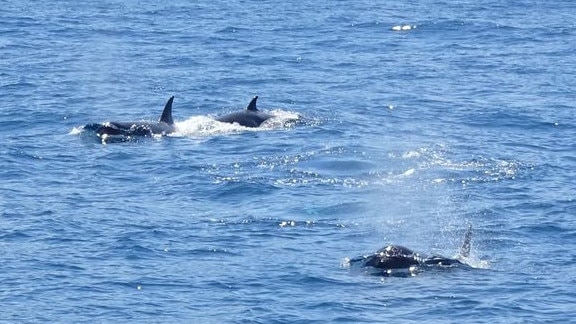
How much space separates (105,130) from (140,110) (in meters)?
5.92

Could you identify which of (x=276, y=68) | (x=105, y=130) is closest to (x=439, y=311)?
(x=105, y=130)

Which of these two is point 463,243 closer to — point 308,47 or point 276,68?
point 276,68

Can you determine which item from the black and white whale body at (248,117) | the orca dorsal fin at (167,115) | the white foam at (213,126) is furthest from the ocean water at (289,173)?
the orca dorsal fin at (167,115)

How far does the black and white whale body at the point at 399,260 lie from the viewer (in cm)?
3822

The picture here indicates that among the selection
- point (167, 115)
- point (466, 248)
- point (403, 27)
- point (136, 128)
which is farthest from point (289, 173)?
point (403, 27)

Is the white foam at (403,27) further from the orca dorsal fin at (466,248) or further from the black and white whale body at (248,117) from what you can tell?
the orca dorsal fin at (466,248)

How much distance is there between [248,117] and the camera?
57562mm

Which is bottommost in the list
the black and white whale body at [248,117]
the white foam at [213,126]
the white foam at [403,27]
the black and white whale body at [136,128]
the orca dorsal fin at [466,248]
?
the white foam at [403,27]

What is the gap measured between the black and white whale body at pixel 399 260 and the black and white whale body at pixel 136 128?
17.8 m

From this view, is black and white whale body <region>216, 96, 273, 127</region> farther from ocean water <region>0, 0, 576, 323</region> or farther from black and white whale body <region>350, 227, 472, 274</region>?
black and white whale body <region>350, 227, 472, 274</region>

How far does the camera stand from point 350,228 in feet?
140

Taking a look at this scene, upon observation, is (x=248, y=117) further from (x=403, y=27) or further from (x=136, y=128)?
(x=403, y=27)

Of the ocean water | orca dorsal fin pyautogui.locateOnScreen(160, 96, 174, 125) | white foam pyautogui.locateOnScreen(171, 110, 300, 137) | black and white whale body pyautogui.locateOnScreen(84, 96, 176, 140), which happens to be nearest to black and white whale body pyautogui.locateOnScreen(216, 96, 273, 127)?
white foam pyautogui.locateOnScreen(171, 110, 300, 137)

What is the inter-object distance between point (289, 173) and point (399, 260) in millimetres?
11178
